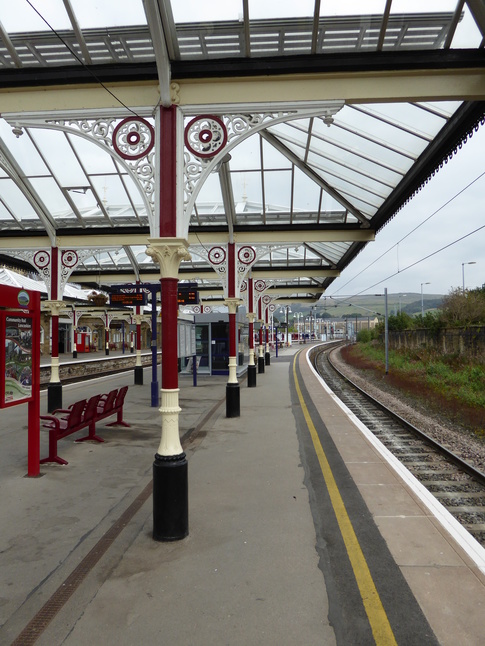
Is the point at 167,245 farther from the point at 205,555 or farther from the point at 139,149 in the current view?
the point at 205,555

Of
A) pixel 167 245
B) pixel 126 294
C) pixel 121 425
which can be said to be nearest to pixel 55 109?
pixel 167 245

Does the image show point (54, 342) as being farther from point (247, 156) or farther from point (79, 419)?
point (247, 156)

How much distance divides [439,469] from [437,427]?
163 inches

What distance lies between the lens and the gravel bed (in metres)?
9.31

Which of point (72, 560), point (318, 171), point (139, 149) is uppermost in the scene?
point (318, 171)

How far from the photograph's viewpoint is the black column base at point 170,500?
4484 mm

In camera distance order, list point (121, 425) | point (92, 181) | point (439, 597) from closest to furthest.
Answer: point (439, 597)
point (121, 425)
point (92, 181)

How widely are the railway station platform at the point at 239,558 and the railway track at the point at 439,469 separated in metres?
0.88

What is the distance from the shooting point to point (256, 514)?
16.8 ft

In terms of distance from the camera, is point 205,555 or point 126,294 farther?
point 126,294

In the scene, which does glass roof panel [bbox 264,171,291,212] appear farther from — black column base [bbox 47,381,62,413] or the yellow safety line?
black column base [bbox 47,381,62,413]

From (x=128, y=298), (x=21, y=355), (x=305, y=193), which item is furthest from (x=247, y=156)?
(x=21, y=355)

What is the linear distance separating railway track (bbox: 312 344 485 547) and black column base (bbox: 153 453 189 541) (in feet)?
11.5

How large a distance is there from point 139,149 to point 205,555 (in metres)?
4.32
